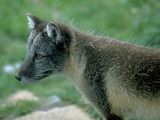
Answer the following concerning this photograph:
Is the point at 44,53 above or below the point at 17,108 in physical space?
below

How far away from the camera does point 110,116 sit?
7477mm

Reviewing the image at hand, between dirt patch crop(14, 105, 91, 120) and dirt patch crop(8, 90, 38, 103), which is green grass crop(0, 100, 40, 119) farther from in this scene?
dirt patch crop(8, 90, 38, 103)

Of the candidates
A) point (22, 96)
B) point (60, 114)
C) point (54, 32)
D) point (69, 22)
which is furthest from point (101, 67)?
point (22, 96)

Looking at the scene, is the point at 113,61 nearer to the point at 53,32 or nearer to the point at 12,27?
the point at 53,32

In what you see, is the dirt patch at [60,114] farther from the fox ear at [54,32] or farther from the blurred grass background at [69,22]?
the fox ear at [54,32]

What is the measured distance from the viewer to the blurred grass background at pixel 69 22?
11.5 meters

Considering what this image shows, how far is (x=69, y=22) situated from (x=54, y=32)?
1.07 metres

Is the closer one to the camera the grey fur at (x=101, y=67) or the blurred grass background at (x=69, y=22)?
the grey fur at (x=101, y=67)

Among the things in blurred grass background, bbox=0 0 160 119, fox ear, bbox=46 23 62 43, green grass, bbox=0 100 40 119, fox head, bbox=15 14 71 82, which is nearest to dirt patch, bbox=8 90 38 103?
blurred grass background, bbox=0 0 160 119

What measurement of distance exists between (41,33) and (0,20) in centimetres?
730

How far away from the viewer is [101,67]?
7.58 m

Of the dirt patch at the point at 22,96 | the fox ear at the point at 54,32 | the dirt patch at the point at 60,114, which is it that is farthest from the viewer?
the dirt patch at the point at 22,96

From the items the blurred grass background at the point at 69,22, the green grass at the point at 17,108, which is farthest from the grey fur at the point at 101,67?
the green grass at the point at 17,108

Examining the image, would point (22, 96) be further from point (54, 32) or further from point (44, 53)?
point (54, 32)
